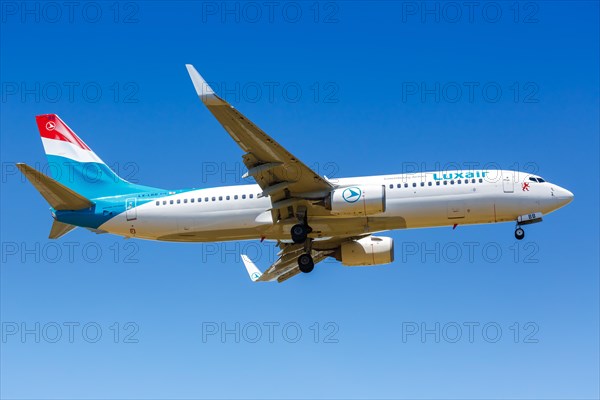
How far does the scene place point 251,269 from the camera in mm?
64812

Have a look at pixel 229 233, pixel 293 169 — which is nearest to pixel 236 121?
pixel 293 169

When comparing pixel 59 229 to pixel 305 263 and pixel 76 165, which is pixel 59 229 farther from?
pixel 305 263

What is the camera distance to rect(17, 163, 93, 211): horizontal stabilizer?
5156cm

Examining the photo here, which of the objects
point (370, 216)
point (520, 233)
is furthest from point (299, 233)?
point (520, 233)

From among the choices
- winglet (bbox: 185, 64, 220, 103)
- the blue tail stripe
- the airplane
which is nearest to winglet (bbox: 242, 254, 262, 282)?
the airplane

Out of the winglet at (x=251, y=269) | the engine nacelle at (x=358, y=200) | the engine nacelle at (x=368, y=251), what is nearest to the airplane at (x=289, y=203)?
the engine nacelle at (x=358, y=200)

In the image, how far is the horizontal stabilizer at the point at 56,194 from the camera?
51562 millimetres

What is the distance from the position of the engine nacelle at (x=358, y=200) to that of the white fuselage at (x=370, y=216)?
3.86 ft

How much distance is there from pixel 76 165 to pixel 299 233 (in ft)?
48.6

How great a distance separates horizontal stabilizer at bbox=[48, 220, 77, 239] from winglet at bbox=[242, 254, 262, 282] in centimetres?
1368

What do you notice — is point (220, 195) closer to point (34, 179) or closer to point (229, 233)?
point (229, 233)

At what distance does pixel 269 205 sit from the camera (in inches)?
2140

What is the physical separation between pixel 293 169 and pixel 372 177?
4.82 metres

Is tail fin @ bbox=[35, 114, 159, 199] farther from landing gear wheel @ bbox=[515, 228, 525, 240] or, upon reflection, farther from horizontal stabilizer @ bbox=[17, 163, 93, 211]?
landing gear wheel @ bbox=[515, 228, 525, 240]
